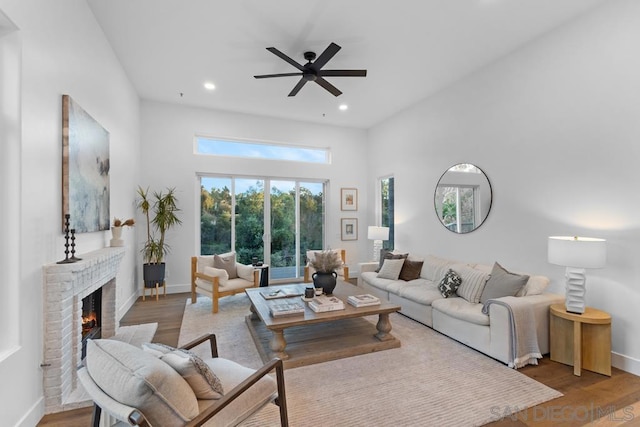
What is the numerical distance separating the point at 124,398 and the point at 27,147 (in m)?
1.76

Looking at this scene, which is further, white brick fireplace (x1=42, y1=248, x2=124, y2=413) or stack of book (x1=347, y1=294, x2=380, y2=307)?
stack of book (x1=347, y1=294, x2=380, y2=307)

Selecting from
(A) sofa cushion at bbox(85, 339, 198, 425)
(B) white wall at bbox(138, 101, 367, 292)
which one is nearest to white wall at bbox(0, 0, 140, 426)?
(A) sofa cushion at bbox(85, 339, 198, 425)

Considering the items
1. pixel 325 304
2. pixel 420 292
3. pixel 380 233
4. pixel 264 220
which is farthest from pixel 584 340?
pixel 264 220

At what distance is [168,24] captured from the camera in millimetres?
3113

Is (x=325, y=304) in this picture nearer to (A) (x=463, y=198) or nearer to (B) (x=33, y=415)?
(B) (x=33, y=415)

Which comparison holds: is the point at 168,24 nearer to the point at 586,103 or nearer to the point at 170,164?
the point at 170,164

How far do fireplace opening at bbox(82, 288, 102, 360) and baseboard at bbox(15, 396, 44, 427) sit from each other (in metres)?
0.79

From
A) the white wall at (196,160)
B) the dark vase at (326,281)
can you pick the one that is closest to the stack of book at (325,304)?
the dark vase at (326,281)

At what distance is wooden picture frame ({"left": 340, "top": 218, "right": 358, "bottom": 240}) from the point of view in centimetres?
667

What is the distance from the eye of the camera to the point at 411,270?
4.61m

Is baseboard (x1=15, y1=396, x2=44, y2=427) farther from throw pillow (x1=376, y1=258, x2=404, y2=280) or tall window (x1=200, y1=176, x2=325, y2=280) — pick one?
throw pillow (x1=376, y1=258, x2=404, y2=280)

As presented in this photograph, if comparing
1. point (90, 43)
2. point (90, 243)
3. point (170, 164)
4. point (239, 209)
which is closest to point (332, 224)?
point (239, 209)

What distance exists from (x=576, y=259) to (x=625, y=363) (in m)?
1.07

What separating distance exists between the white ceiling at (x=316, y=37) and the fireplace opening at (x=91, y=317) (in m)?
2.93
